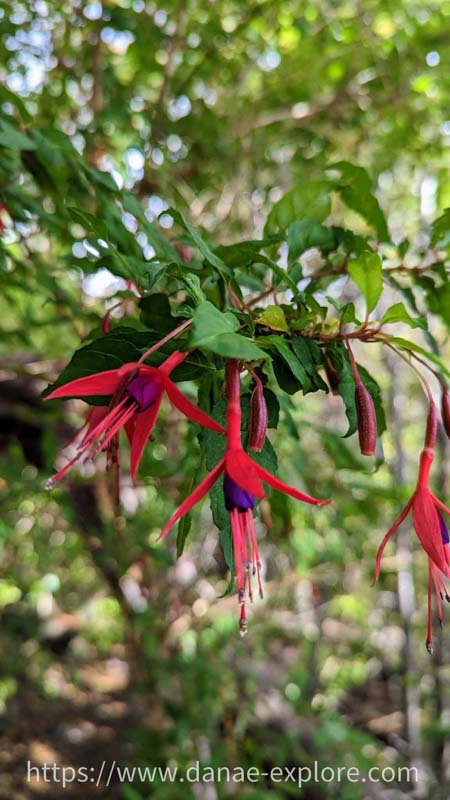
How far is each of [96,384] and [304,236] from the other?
31 centimetres

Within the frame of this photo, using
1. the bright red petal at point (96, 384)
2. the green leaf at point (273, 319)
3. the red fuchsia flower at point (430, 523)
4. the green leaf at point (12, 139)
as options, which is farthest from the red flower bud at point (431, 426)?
the green leaf at point (12, 139)

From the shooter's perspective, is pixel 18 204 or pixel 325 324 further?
pixel 18 204

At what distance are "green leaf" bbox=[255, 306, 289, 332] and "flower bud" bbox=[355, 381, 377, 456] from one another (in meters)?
0.07

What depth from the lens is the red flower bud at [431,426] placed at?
496 mm

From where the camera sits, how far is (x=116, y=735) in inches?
97.7

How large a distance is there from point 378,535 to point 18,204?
230 cm

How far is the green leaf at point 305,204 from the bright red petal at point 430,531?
0.34 metres

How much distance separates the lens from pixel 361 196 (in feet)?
2.27

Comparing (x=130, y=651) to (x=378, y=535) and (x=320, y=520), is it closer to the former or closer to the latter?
(x=320, y=520)

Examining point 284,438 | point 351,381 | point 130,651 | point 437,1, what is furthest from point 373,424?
point 437,1

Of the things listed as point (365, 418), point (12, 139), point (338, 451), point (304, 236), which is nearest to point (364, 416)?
point (365, 418)

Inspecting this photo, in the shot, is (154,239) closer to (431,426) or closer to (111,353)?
(111,353)

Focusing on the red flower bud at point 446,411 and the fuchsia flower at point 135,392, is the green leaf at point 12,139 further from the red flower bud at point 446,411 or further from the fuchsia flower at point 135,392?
the red flower bud at point 446,411

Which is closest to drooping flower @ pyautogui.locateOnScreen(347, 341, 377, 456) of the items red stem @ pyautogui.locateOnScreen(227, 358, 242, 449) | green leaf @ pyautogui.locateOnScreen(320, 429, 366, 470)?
red stem @ pyautogui.locateOnScreen(227, 358, 242, 449)
